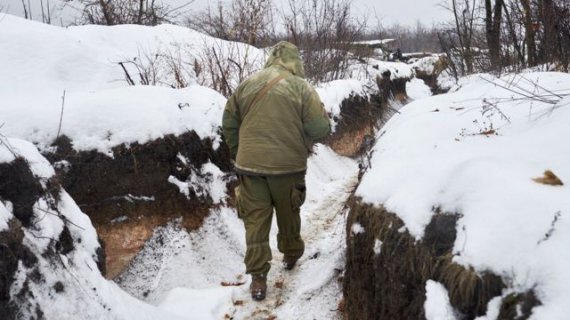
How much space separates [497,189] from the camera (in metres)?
1.89

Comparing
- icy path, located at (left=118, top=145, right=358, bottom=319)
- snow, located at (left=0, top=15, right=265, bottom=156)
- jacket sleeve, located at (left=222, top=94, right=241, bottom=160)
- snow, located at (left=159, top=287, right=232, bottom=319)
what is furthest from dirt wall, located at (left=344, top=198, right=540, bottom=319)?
snow, located at (left=0, top=15, right=265, bottom=156)

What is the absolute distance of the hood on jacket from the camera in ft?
11.5

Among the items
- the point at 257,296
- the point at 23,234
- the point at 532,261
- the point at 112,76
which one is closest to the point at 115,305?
the point at 23,234

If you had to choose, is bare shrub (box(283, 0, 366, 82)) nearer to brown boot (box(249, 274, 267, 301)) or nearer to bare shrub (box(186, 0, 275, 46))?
bare shrub (box(186, 0, 275, 46))

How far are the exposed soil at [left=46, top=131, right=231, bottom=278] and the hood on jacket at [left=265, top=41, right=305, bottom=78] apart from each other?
139cm

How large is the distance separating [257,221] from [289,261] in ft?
2.24

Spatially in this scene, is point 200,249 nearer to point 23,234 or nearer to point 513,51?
point 23,234

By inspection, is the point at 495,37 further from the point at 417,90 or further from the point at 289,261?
the point at 417,90

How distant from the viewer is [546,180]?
1.88 m

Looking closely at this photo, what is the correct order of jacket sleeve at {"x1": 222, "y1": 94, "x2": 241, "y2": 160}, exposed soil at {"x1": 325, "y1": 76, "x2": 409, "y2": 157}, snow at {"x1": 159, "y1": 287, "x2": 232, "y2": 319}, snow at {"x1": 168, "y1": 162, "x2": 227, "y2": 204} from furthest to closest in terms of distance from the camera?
1. exposed soil at {"x1": 325, "y1": 76, "x2": 409, "y2": 157}
2. snow at {"x1": 168, "y1": 162, "x2": 227, "y2": 204}
3. jacket sleeve at {"x1": 222, "y1": 94, "x2": 241, "y2": 160}
4. snow at {"x1": 159, "y1": 287, "x2": 232, "y2": 319}

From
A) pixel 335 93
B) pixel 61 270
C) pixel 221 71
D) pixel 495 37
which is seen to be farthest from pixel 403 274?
pixel 495 37

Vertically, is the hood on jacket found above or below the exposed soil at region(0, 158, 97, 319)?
above

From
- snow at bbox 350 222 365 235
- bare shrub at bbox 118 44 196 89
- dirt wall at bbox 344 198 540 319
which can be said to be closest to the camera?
dirt wall at bbox 344 198 540 319

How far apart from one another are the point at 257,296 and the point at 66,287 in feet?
5.12
